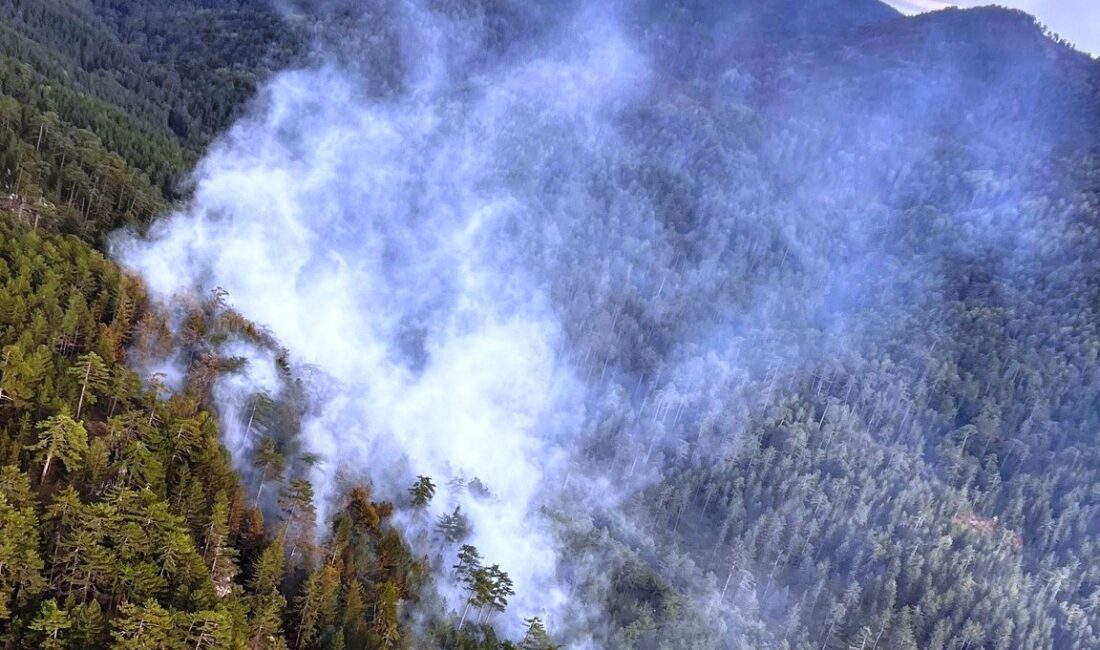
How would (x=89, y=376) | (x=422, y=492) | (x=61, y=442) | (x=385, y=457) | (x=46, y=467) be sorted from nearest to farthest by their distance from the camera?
(x=46, y=467)
(x=61, y=442)
(x=89, y=376)
(x=422, y=492)
(x=385, y=457)

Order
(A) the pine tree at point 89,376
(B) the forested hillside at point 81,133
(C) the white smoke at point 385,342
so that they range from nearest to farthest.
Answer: (A) the pine tree at point 89,376
(B) the forested hillside at point 81,133
(C) the white smoke at point 385,342

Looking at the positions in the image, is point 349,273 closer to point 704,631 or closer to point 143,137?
point 143,137

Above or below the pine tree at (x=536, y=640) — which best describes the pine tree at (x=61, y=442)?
above

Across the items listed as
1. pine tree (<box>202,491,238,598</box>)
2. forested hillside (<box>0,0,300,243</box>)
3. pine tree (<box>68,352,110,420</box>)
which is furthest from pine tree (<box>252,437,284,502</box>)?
forested hillside (<box>0,0,300,243</box>)

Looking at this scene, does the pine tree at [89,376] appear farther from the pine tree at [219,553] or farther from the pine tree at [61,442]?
the pine tree at [219,553]

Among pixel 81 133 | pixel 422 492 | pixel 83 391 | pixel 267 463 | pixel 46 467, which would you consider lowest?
pixel 46 467

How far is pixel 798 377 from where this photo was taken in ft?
646

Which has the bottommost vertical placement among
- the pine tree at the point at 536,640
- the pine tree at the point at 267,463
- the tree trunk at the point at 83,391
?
the pine tree at the point at 536,640

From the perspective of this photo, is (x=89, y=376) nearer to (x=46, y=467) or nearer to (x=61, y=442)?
(x=61, y=442)

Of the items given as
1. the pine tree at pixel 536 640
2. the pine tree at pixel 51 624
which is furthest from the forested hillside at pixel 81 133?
the pine tree at pixel 536 640

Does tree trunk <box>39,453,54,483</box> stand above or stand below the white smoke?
below

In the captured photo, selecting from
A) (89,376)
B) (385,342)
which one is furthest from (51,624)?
(385,342)

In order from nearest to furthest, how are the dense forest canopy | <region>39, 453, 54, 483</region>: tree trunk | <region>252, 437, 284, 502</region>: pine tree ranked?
<region>39, 453, 54, 483</region>: tree trunk, the dense forest canopy, <region>252, 437, 284, 502</region>: pine tree

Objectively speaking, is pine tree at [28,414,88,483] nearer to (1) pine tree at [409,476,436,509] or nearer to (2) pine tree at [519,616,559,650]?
(1) pine tree at [409,476,436,509]
